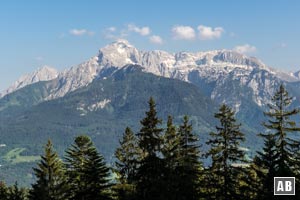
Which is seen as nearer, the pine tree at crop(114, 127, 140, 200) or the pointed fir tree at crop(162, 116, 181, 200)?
the pointed fir tree at crop(162, 116, 181, 200)

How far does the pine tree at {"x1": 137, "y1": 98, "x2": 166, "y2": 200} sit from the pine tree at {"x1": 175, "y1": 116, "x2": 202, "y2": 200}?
9.40 feet

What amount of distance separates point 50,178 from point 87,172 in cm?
652

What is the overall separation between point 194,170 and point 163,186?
618cm

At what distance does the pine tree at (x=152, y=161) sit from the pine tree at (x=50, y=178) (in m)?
15.1

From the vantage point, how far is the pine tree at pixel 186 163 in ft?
153

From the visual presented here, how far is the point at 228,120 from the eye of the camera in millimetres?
45281

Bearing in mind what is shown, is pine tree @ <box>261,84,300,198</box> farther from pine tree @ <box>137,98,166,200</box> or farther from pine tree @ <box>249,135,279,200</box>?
pine tree @ <box>137,98,166,200</box>

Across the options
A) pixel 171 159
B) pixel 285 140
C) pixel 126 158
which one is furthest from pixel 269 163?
pixel 126 158

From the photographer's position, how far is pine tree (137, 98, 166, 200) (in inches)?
1713

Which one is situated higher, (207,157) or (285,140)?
(285,140)

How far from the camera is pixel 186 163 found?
48125mm

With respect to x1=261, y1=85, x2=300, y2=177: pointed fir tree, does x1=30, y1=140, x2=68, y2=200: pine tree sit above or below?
below

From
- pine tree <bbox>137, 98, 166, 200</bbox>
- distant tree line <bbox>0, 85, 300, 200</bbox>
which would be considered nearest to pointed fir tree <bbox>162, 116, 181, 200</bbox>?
distant tree line <bbox>0, 85, 300, 200</bbox>

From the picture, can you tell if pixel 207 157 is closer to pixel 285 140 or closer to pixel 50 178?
pixel 285 140
